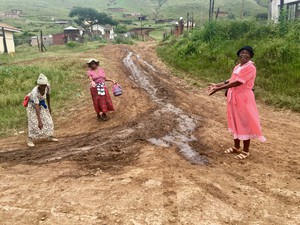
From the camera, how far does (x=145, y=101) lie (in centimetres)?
919

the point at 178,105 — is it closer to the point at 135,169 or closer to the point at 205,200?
the point at 135,169

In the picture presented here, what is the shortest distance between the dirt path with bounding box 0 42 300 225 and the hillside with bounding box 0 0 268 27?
46.6 metres

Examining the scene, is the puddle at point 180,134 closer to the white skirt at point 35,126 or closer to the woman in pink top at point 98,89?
the woman in pink top at point 98,89

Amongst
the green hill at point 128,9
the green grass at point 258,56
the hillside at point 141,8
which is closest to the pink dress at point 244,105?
the green grass at point 258,56

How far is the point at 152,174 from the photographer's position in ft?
13.6

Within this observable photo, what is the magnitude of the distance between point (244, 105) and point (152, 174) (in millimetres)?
1795

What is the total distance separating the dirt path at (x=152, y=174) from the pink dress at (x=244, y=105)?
448mm

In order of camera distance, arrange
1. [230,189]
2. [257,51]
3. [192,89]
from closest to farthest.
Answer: [230,189]
[192,89]
[257,51]

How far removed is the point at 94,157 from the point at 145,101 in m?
4.31

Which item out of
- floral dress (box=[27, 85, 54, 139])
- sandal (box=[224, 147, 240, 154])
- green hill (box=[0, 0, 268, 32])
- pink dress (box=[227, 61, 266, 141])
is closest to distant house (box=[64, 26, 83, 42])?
green hill (box=[0, 0, 268, 32])

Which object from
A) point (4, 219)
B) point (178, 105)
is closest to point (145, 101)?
point (178, 105)

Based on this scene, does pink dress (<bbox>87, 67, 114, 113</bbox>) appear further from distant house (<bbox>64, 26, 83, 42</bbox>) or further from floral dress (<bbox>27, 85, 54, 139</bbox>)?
distant house (<bbox>64, 26, 83, 42</bbox>)

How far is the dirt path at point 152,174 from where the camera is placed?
3316 millimetres

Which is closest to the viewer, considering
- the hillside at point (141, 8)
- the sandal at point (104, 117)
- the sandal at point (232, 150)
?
the sandal at point (232, 150)
